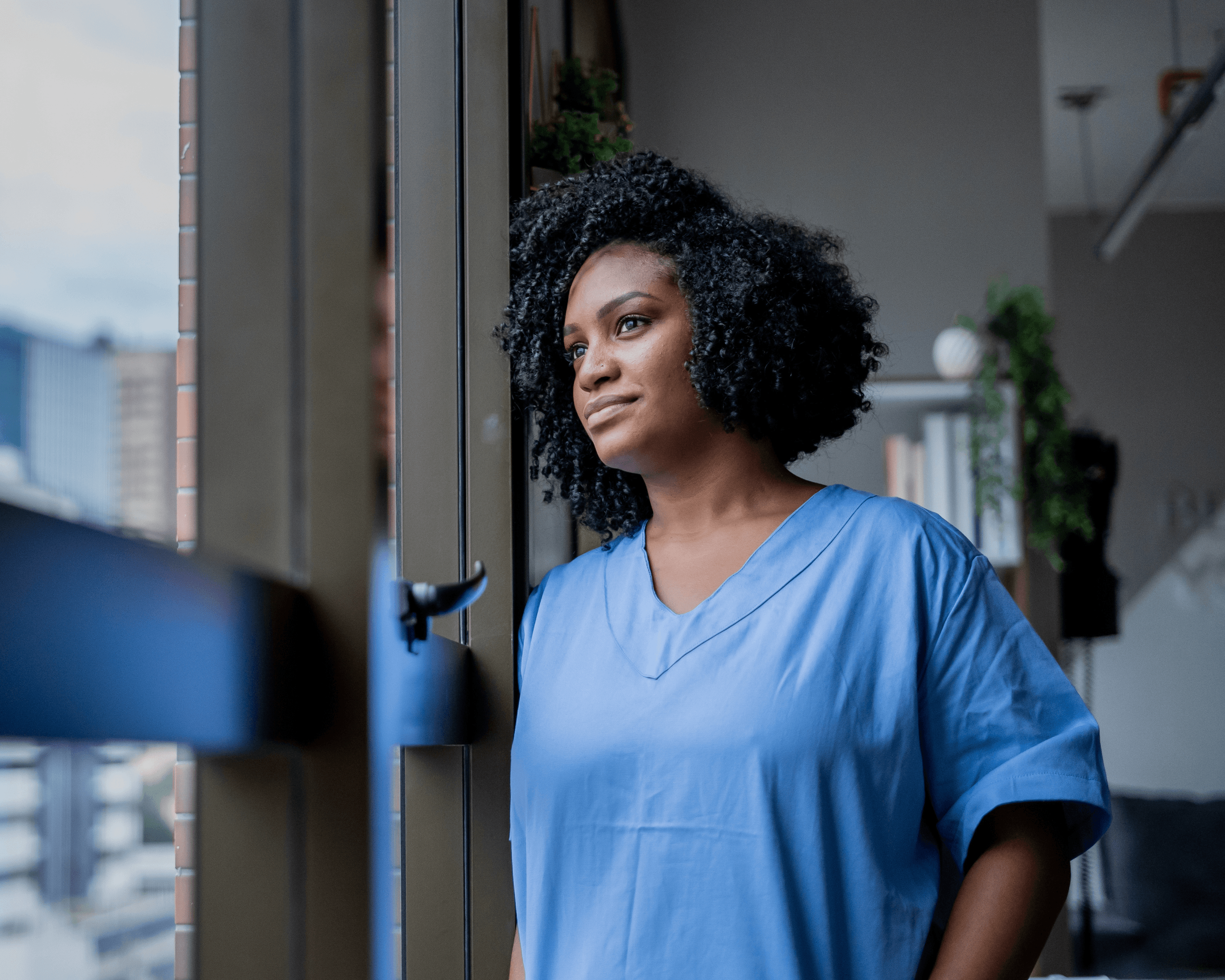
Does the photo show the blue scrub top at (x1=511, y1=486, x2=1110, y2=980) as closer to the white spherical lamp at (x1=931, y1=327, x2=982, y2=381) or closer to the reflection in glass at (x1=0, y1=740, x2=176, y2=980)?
the reflection in glass at (x1=0, y1=740, x2=176, y2=980)

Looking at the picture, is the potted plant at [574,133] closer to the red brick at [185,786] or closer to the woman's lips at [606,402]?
the woman's lips at [606,402]

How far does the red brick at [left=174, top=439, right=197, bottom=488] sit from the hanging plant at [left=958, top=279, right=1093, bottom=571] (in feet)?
8.49

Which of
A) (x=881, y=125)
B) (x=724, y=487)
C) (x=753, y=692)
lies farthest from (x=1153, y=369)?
(x=753, y=692)

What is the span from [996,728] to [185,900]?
0.69m

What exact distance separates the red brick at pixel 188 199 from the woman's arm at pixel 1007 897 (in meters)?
0.81

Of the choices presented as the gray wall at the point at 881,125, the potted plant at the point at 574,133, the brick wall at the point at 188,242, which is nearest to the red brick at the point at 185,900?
the brick wall at the point at 188,242

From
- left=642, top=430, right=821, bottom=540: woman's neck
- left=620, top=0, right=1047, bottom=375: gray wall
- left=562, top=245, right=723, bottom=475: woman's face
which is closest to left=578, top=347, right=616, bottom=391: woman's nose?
left=562, top=245, right=723, bottom=475: woman's face

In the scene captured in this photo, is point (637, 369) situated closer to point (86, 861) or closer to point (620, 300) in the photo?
point (620, 300)

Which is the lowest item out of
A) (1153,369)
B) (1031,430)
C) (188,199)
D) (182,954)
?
(182,954)

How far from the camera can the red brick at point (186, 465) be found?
50 centimetres

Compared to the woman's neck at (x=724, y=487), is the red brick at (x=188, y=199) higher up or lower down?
higher up

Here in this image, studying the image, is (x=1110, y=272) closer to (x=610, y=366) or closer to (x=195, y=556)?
(x=610, y=366)

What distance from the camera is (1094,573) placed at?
11.8 ft

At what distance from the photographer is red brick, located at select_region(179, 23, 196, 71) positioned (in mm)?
507
